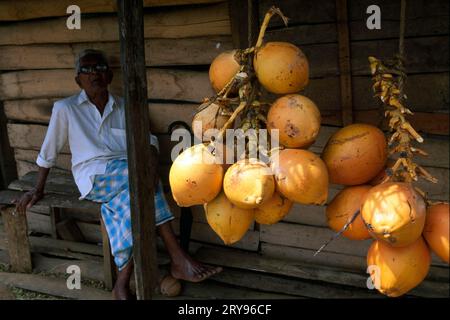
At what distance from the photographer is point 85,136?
3369mm

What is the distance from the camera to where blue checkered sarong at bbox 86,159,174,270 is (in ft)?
10.2

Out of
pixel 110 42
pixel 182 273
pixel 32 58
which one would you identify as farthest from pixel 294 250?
pixel 32 58

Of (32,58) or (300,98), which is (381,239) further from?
(32,58)

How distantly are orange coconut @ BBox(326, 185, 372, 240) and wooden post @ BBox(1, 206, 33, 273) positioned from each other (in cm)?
268

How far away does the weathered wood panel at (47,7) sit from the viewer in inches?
126

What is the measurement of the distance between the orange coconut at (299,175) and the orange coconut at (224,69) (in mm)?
371

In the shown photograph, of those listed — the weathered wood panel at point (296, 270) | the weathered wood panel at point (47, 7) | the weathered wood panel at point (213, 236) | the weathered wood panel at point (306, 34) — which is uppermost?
the weathered wood panel at point (47, 7)

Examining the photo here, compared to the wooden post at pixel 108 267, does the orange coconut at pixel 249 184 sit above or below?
above

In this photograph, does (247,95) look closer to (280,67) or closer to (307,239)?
(280,67)

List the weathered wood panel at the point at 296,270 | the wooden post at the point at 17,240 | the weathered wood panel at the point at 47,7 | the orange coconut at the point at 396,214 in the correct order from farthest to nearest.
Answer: the wooden post at the point at 17,240 < the weathered wood panel at the point at 47,7 < the weathered wood panel at the point at 296,270 < the orange coconut at the point at 396,214

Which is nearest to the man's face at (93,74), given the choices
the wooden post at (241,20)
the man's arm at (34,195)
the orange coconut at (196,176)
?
the man's arm at (34,195)

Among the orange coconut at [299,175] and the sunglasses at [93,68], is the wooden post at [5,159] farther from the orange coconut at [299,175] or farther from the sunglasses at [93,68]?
the orange coconut at [299,175]

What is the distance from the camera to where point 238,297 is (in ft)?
10.6

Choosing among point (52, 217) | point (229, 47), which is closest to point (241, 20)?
point (229, 47)
